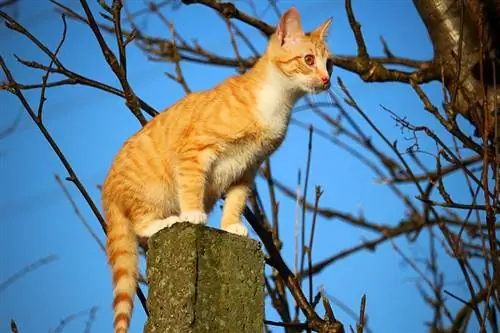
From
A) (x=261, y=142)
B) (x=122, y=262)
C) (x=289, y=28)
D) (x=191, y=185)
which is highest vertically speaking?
Result: (x=289, y=28)

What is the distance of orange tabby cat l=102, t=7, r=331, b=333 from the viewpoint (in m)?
3.16

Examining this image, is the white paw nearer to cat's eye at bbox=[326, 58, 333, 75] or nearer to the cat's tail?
the cat's tail

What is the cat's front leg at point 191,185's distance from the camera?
10.0ft

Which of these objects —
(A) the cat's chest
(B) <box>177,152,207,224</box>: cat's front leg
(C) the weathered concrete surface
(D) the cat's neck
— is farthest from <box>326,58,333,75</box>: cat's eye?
(C) the weathered concrete surface

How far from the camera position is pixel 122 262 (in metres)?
3.14

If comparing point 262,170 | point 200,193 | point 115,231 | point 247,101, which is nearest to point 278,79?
point 247,101

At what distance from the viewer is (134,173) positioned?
11.1 ft

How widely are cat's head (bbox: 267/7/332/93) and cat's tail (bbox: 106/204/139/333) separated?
1.11 m

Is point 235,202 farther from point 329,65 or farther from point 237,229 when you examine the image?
point 329,65

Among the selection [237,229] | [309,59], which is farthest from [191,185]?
[309,59]

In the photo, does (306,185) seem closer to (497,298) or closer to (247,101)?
(247,101)

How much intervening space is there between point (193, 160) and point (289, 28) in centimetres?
111

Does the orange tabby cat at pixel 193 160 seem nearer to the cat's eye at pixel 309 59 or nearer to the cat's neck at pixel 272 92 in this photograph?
the cat's neck at pixel 272 92

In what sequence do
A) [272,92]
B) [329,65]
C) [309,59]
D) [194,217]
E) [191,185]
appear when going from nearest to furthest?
[194,217] → [191,185] → [272,92] → [309,59] → [329,65]
